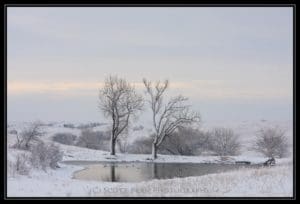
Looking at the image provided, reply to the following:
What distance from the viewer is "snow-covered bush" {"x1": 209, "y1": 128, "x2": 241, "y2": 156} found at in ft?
130

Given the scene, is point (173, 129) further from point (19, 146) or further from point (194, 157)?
point (19, 146)

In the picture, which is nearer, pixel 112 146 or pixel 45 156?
pixel 45 156

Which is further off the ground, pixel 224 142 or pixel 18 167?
pixel 224 142

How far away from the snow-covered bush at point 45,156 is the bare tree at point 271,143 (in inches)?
636

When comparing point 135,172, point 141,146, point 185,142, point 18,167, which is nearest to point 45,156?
point 18,167

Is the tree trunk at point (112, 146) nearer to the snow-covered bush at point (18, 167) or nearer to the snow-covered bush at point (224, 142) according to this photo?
the snow-covered bush at point (224, 142)

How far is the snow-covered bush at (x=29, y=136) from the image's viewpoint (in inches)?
1173

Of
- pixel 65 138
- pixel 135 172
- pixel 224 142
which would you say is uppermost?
pixel 65 138

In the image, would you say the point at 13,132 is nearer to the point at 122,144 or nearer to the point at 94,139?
the point at 94,139

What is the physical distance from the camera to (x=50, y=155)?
27266mm

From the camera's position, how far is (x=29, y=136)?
105ft

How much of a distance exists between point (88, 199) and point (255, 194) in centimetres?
475

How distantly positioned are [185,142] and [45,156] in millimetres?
19890

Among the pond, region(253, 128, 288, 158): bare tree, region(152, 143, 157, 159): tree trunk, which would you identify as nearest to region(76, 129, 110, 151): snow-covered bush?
region(152, 143, 157, 159): tree trunk
